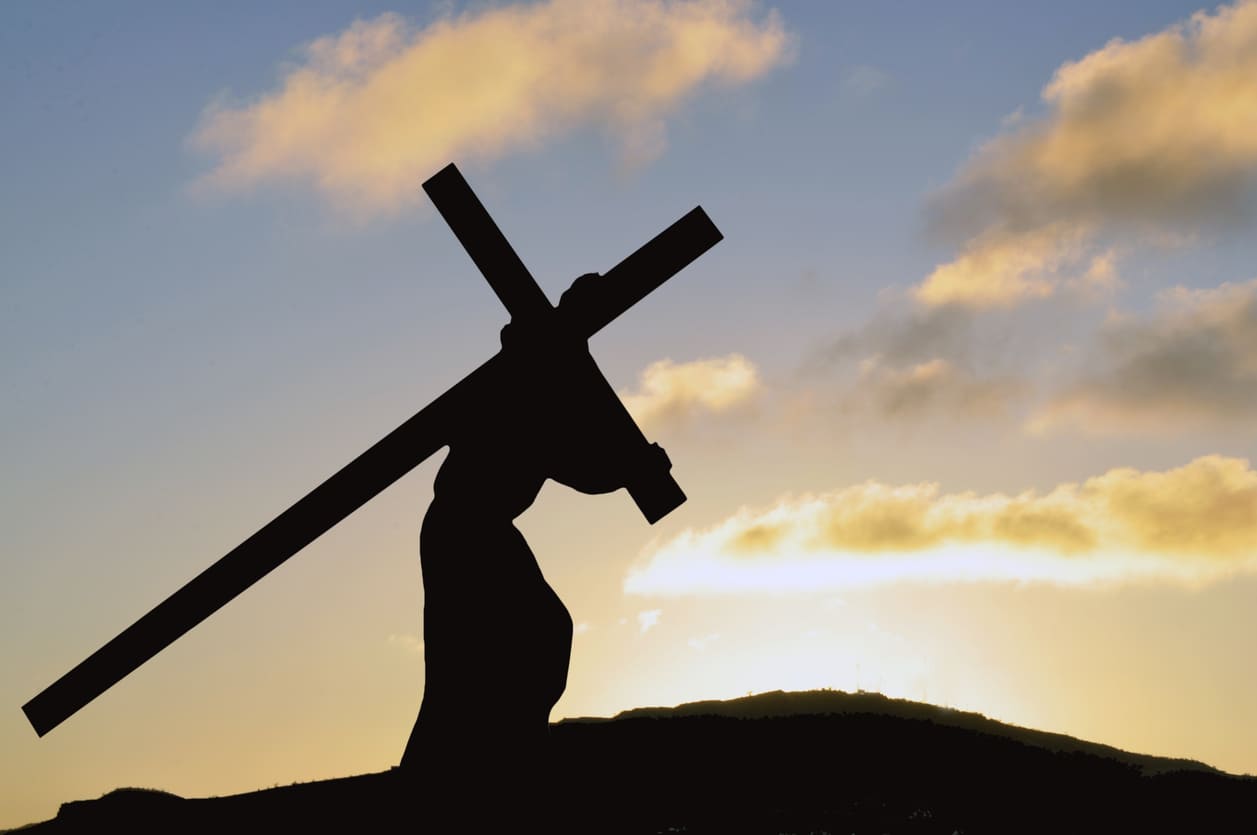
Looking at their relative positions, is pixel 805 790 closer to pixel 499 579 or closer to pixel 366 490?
pixel 499 579

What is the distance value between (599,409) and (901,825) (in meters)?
8.23

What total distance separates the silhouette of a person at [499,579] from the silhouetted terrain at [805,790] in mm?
2204

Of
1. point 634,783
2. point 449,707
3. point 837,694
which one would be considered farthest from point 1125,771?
point 837,694

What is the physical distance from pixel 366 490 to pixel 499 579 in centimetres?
133

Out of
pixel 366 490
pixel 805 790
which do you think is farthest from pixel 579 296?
pixel 805 790

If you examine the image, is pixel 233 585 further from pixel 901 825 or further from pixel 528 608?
pixel 901 825

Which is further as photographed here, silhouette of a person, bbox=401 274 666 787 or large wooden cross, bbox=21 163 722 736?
large wooden cross, bbox=21 163 722 736

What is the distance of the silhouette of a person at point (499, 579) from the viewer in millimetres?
7406

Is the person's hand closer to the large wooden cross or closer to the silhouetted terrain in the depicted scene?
the large wooden cross

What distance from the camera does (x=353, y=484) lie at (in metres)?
8.08

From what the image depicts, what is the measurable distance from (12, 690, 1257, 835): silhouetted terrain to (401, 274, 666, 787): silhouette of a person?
2204 mm

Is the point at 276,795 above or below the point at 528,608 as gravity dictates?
above

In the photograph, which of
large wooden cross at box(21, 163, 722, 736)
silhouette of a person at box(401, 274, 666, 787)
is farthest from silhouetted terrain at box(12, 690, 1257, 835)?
large wooden cross at box(21, 163, 722, 736)

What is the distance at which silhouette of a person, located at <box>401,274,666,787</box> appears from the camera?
7.41 meters
